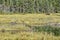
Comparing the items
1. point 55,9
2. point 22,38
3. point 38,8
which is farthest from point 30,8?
point 22,38

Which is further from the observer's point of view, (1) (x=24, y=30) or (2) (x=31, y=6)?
(2) (x=31, y=6)

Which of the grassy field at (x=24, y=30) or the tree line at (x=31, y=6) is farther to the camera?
the tree line at (x=31, y=6)

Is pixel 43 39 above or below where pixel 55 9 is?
above

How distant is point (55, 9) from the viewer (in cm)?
8100

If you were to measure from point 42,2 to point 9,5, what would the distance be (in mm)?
11007

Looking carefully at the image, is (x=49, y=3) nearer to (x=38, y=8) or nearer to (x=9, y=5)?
(x=38, y=8)

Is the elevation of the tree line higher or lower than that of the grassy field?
lower

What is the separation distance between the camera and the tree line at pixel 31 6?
7837cm

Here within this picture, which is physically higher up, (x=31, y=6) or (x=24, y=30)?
(x=24, y=30)

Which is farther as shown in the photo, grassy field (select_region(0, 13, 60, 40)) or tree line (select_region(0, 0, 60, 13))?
tree line (select_region(0, 0, 60, 13))

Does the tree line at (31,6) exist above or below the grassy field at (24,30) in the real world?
below

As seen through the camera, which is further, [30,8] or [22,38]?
[30,8]

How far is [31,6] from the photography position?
80188mm

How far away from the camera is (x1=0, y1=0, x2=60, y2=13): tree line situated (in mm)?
78369
